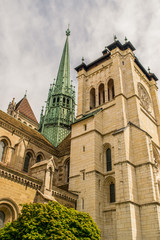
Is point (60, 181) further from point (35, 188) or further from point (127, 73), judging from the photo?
point (127, 73)

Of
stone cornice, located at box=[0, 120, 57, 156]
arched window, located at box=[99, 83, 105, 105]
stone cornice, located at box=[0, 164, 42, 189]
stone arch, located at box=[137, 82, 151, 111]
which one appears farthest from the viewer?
arched window, located at box=[99, 83, 105, 105]

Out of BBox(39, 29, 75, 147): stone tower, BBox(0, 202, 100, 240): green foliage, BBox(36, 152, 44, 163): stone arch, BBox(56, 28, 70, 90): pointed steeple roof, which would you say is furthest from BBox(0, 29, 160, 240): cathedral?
BBox(56, 28, 70, 90): pointed steeple roof

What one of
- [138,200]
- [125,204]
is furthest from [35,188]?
[138,200]

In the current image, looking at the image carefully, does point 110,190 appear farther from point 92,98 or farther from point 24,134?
point 92,98

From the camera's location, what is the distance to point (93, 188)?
66.6 ft

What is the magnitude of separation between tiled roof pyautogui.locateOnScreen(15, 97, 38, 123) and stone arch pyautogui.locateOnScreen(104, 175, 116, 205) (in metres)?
29.6

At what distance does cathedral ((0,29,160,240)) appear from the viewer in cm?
1728

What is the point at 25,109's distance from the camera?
159 feet

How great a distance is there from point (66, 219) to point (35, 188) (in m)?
4.80

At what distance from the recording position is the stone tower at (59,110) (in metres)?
35.5

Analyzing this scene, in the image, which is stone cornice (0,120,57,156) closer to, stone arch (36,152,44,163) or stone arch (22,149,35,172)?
stone arch (36,152,44,163)

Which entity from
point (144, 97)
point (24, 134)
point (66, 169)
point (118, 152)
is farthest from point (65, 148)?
point (144, 97)

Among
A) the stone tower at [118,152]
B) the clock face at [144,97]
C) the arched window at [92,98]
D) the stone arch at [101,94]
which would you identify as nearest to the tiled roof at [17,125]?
the stone tower at [118,152]

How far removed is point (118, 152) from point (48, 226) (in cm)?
1004
